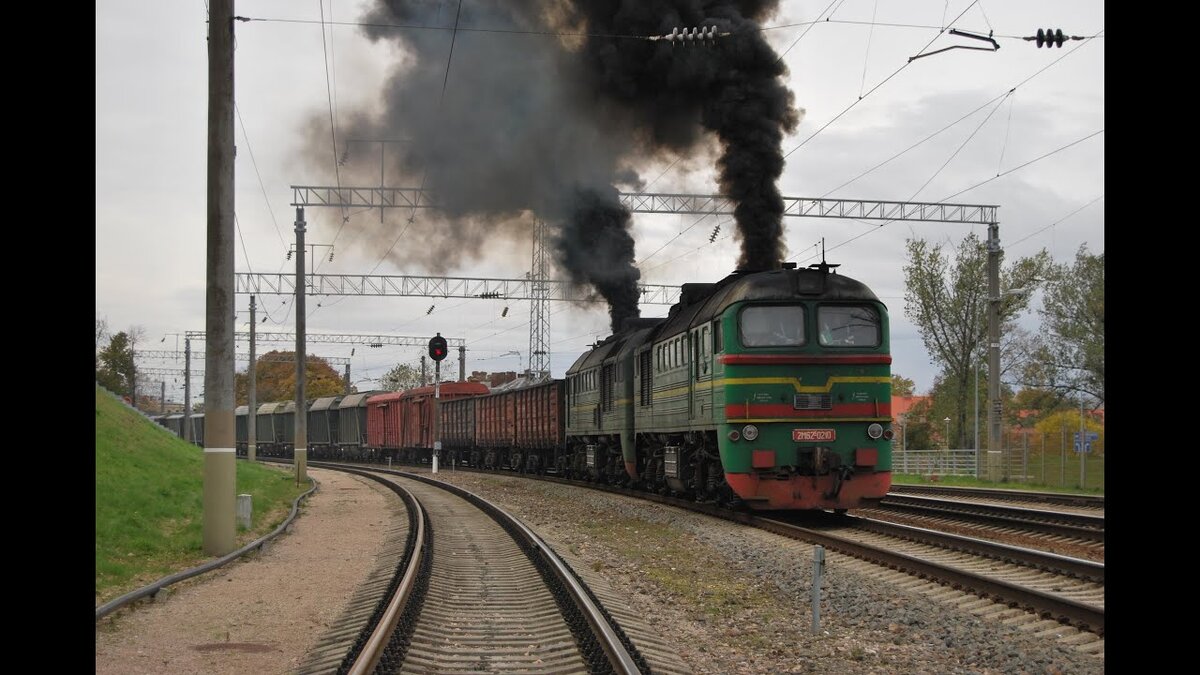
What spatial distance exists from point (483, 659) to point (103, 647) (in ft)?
9.18

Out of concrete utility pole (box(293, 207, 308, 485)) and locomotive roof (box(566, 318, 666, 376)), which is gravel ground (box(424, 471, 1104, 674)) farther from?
concrete utility pole (box(293, 207, 308, 485))

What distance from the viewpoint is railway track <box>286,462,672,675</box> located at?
275 inches

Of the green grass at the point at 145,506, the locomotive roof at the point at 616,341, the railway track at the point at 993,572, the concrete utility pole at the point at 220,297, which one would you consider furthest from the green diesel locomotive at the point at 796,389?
the green grass at the point at 145,506

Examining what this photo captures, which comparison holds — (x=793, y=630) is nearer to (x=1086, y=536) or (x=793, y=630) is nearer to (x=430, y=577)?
(x=430, y=577)

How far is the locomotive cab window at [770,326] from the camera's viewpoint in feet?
49.3

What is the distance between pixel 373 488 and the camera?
28859 mm

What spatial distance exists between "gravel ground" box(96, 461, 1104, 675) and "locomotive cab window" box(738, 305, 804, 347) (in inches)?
105

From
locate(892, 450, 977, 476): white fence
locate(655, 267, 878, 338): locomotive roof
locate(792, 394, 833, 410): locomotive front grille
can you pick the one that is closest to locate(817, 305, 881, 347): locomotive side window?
locate(655, 267, 878, 338): locomotive roof

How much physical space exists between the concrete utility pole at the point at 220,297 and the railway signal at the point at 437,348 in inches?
776

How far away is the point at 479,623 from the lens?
859 cm

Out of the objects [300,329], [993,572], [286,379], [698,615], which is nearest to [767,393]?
[993,572]

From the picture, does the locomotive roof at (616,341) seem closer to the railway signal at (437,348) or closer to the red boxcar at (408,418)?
the railway signal at (437,348)

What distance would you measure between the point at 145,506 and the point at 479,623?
354 inches
